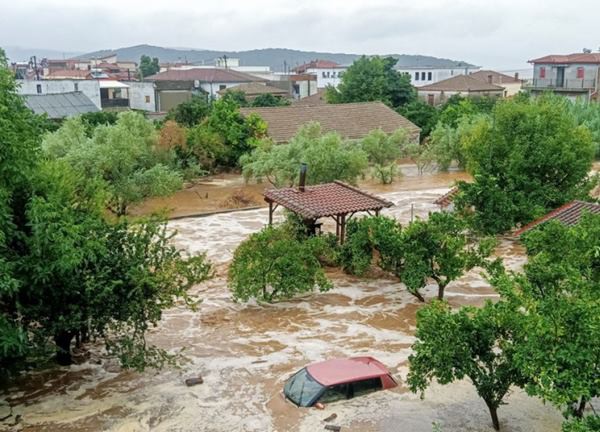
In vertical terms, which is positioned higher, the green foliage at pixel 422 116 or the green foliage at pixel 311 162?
the green foliage at pixel 422 116

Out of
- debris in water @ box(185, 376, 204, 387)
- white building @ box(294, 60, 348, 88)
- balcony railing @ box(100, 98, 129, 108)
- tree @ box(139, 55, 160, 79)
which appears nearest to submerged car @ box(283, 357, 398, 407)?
debris in water @ box(185, 376, 204, 387)

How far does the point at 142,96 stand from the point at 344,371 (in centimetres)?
5969

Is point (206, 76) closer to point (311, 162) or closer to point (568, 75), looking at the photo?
point (568, 75)

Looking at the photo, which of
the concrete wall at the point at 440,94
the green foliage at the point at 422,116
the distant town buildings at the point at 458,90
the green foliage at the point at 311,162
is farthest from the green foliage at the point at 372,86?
the green foliage at the point at 311,162

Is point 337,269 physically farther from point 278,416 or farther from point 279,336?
point 278,416

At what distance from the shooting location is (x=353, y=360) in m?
13.5

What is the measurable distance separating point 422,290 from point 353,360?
7463 millimetres

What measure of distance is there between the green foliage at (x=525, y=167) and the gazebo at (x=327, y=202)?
4053mm

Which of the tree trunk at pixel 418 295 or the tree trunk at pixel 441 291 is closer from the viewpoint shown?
the tree trunk at pixel 441 291

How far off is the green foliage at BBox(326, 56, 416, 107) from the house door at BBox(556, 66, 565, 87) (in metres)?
12.6

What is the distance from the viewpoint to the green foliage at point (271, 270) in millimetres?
18781

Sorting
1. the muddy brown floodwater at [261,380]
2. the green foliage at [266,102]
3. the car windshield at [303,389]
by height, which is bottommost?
the muddy brown floodwater at [261,380]

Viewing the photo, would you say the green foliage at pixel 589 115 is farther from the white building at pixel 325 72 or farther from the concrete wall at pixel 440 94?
the white building at pixel 325 72

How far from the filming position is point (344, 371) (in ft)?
42.3
